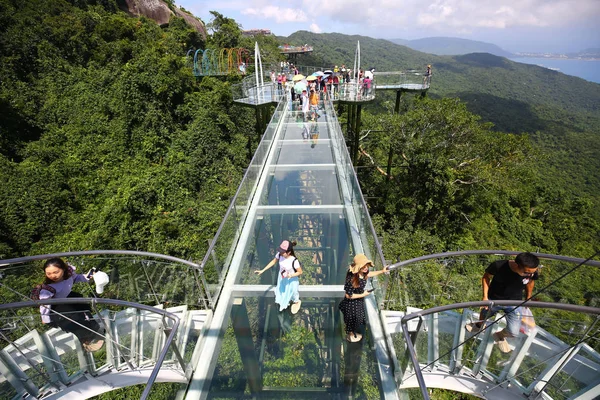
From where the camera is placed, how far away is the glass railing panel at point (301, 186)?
5844 millimetres

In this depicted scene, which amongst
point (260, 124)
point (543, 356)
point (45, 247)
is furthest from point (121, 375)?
point (260, 124)

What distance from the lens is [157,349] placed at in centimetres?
327

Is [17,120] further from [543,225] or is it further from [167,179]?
[543,225]

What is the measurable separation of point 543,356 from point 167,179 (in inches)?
546

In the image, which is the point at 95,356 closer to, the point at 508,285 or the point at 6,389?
the point at 6,389

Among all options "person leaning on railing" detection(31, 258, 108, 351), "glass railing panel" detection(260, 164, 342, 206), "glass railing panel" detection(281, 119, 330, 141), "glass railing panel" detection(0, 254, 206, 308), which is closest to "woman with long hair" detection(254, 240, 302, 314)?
"glass railing panel" detection(0, 254, 206, 308)

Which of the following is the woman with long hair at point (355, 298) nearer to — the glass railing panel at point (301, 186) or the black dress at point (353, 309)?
the black dress at point (353, 309)

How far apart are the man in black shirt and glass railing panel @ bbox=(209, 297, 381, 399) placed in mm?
1217

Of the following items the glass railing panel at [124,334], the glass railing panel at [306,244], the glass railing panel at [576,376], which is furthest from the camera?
the glass railing panel at [306,244]

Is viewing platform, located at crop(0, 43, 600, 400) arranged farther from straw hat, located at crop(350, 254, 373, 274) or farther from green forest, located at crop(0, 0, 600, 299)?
green forest, located at crop(0, 0, 600, 299)

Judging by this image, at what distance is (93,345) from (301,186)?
4.16m

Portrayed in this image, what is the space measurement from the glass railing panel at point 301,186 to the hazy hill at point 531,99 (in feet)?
162

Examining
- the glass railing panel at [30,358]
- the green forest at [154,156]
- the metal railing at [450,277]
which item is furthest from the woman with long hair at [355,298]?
the green forest at [154,156]

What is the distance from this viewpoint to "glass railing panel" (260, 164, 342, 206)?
19.2 ft
